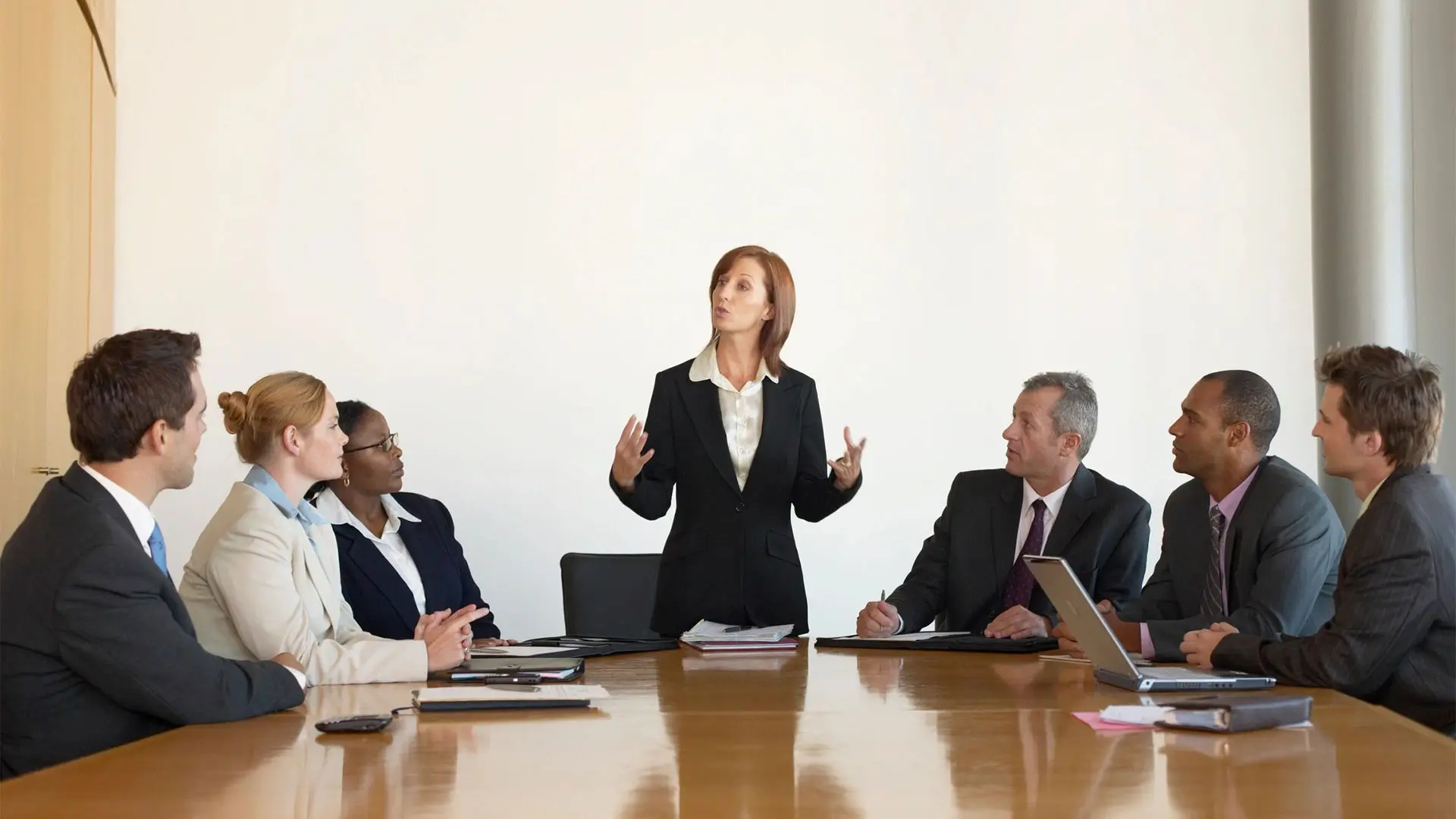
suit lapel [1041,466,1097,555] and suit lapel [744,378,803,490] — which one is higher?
suit lapel [744,378,803,490]

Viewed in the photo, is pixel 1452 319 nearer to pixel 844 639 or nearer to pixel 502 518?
→ pixel 844 639

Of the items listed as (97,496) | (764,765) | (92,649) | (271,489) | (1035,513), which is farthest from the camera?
(1035,513)

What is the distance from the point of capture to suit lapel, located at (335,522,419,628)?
3957mm

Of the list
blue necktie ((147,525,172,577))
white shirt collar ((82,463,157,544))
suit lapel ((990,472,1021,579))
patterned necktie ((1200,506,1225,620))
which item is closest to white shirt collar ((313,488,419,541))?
blue necktie ((147,525,172,577))

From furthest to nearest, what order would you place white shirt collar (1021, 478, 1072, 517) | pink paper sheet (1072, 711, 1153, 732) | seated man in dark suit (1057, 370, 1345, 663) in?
white shirt collar (1021, 478, 1072, 517) → seated man in dark suit (1057, 370, 1345, 663) → pink paper sheet (1072, 711, 1153, 732)

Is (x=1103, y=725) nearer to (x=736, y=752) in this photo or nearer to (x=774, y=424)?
(x=736, y=752)

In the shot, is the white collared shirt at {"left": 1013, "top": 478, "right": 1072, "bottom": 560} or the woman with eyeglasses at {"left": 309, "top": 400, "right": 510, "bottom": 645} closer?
the white collared shirt at {"left": 1013, "top": 478, "right": 1072, "bottom": 560}

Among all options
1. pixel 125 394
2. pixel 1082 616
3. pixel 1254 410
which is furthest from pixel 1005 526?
pixel 125 394

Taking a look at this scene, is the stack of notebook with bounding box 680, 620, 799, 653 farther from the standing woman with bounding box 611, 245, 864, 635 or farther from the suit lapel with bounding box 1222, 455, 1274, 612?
the suit lapel with bounding box 1222, 455, 1274, 612

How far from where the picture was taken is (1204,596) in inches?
136

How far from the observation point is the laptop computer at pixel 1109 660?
2502 millimetres

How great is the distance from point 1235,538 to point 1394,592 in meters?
0.83

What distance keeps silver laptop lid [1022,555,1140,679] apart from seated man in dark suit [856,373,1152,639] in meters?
0.85

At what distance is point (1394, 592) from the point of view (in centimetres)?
254
